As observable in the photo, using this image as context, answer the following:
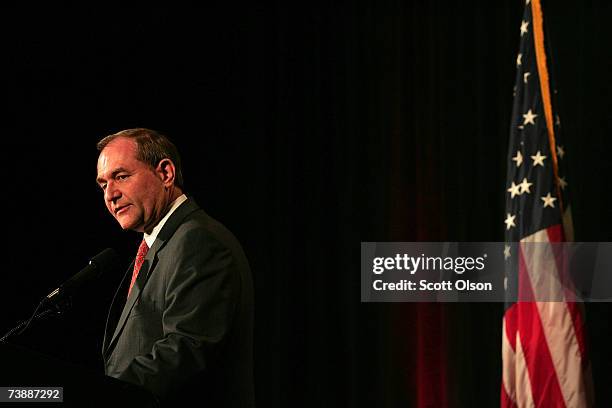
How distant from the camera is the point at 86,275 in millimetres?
1879

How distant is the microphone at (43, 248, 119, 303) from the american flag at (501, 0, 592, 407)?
6.54 feet

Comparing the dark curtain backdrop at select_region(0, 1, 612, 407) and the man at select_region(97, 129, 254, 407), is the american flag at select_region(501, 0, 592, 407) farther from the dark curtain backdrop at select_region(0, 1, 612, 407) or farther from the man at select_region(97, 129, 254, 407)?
the man at select_region(97, 129, 254, 407)

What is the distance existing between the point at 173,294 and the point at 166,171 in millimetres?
436

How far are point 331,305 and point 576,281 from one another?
128 centimetres

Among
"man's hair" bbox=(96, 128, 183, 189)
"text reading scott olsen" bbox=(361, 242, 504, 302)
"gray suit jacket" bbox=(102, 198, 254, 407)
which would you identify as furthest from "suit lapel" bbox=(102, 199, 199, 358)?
"text reading scott olsen" bbox=(361, 242, 504, 302)

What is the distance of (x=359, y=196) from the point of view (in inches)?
172

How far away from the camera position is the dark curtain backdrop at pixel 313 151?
162 inches

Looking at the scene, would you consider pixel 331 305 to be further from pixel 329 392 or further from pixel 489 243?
pixel 489 243

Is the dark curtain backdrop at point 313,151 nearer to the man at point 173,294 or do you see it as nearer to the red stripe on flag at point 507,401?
the red stripe on flag at point 507,401

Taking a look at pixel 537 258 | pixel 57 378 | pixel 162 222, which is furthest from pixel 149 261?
pixel 537 258

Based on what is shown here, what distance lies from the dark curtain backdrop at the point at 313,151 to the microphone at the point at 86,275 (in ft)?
7.70

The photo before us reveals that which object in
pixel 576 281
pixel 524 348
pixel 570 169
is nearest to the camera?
pixel 524 348

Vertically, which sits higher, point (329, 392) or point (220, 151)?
point (220, 151)

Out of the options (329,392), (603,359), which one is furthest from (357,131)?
(603,359)
